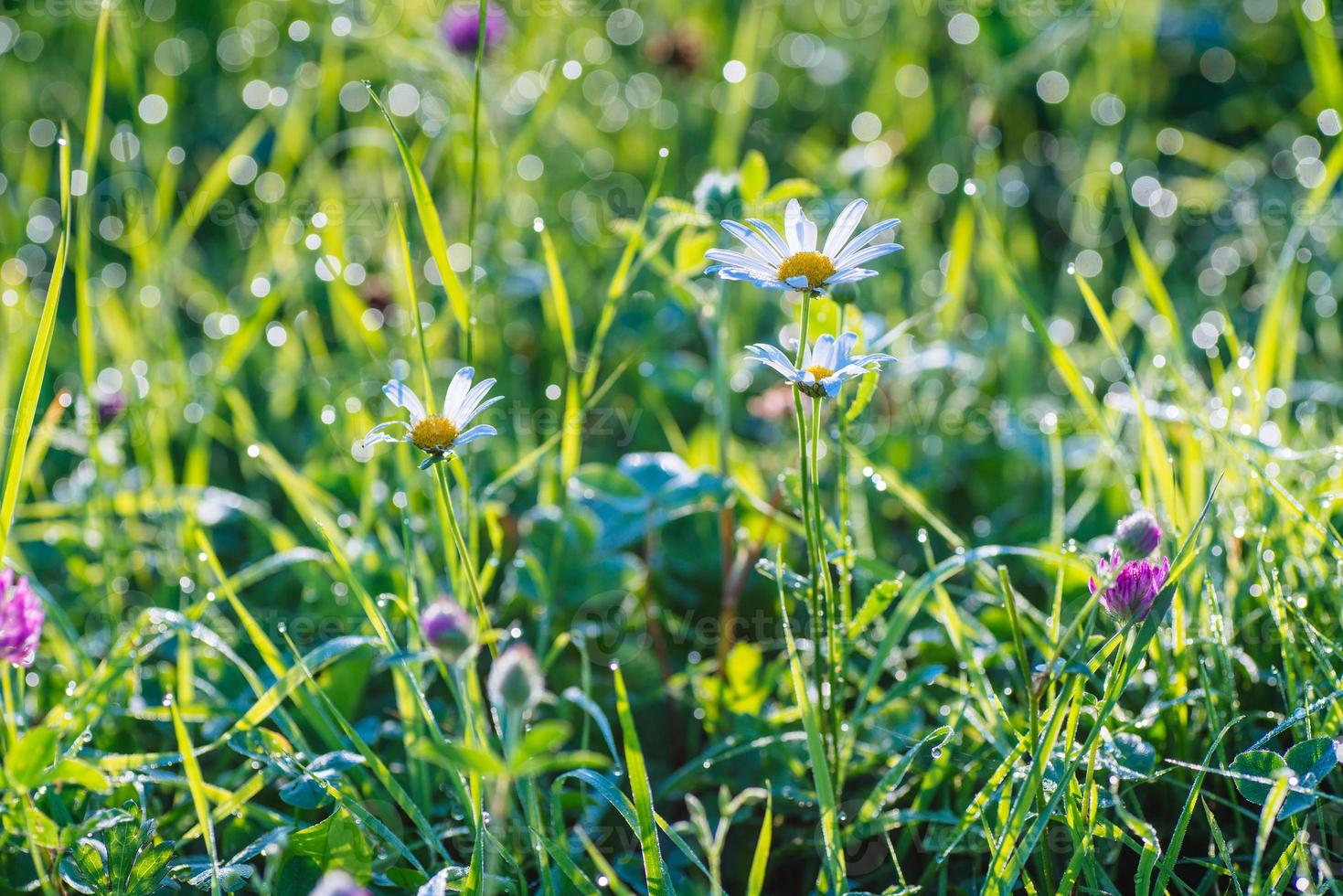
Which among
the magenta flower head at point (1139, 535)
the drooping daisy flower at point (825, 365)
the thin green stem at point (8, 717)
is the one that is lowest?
the thin green stem at point (8, 717)

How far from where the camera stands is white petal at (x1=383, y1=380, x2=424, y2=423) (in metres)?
1.02

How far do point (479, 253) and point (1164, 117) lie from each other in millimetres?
1812

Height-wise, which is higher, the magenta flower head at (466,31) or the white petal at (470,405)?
the magenta flower head at (466,31)

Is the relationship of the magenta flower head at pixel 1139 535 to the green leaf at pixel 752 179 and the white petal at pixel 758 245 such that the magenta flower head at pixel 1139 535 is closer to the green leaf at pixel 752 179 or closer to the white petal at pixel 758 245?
the white petal at pixel 758 245

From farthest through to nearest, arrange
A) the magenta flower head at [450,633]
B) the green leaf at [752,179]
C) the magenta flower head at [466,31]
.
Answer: the magenta flower head at [466,31]
the green leaf at [752,179]
the magenta flower head at [450,633]

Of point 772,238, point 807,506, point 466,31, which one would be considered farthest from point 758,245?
point 466,31

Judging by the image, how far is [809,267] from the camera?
3.37ft

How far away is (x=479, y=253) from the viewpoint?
7.06ft

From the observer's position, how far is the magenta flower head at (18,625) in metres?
1.09

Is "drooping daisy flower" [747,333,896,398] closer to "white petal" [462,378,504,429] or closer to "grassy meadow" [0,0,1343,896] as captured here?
"grassy meadow" [0,0,1343,896]

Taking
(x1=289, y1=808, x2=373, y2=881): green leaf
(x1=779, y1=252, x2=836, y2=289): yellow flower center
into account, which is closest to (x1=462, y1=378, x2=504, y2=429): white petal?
(x1=779, y1=252, x2=836, y2=289): yellow flower center

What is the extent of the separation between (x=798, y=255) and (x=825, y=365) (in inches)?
3.9

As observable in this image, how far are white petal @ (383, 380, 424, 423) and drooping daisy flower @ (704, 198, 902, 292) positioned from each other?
28cm

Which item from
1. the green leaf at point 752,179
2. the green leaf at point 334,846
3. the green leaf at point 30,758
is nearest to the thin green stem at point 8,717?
the green leaf at point 30,758
